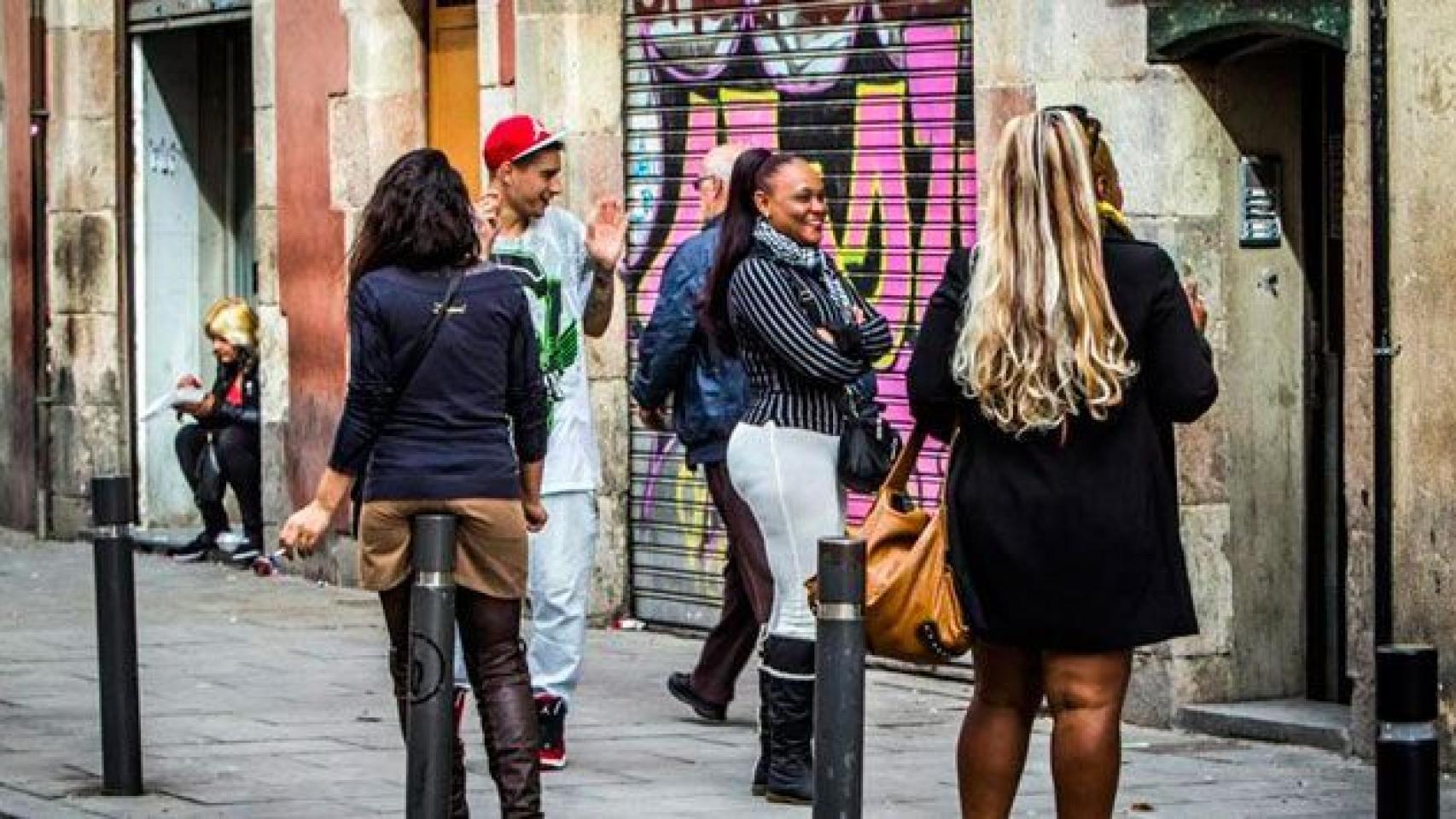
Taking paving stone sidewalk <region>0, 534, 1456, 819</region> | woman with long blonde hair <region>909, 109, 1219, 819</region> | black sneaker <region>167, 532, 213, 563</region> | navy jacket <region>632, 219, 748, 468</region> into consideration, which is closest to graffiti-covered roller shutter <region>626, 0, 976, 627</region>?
paving stone sidewalk <region>0, 534, 1456, 819</region>

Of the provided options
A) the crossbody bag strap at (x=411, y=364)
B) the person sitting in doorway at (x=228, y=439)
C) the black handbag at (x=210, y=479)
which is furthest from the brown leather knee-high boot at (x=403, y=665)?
the black handbag at (x=210, y=479)

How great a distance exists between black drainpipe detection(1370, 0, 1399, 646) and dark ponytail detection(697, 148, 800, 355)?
6.13 ft

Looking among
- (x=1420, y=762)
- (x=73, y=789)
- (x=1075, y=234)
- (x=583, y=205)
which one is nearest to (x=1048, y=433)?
(x=1075, y=234)

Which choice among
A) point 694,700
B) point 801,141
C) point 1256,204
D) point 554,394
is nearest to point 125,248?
point 801,141

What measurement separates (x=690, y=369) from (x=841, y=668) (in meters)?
3.88

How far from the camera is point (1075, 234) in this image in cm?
791

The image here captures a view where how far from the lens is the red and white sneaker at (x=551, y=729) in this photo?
36.2ft

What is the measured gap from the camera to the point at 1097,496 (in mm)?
7957

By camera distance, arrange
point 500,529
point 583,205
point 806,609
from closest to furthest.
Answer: point 500,529 → point 806,609 → point 583,205

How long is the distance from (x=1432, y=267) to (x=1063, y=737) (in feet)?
11.5

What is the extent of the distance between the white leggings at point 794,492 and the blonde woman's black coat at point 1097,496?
2107 mm

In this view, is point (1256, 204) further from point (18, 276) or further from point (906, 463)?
point (18, 276)

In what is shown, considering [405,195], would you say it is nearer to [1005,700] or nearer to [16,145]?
[1005,700]

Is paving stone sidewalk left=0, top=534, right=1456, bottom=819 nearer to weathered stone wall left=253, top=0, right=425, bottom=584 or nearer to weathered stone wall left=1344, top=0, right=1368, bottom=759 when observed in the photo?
weathered stone wall left=1344, top=0, right=1368, bottom=759
